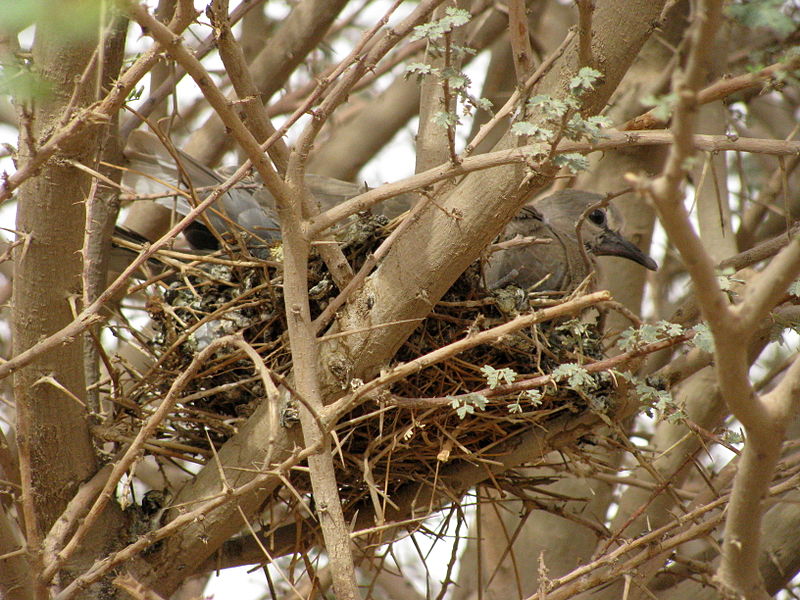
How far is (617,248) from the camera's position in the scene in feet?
12.7

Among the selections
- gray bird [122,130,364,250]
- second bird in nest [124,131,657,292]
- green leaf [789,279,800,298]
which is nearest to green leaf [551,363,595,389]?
green leaf [789,279,800,298]

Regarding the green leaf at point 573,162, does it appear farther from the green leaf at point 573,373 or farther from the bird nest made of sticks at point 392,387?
the bird nest made of sticks at point 392,387

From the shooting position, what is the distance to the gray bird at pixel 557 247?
3264 mm

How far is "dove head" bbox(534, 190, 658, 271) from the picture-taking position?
151 inches

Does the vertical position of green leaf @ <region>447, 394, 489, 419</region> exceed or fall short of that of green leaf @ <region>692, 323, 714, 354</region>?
it exceeds it

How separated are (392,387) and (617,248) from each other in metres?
1.50

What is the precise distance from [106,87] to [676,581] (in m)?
2.78

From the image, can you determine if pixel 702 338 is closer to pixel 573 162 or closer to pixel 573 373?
pixel 573 373

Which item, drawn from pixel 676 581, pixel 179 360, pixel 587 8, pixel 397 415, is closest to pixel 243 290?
pixel 179 360

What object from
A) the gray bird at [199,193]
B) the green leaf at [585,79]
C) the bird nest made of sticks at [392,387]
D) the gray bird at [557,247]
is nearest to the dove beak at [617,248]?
the gray bird at [557,247]

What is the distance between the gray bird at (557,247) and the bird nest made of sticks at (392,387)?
251 millimetres

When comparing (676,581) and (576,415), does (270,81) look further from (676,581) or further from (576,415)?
(676,581)

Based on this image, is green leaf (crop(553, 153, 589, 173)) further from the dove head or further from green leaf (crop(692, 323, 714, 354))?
the dove head

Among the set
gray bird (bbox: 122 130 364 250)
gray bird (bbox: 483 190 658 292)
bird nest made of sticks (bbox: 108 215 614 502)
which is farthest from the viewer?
gray bird (bbox: 122 130 364 250)
